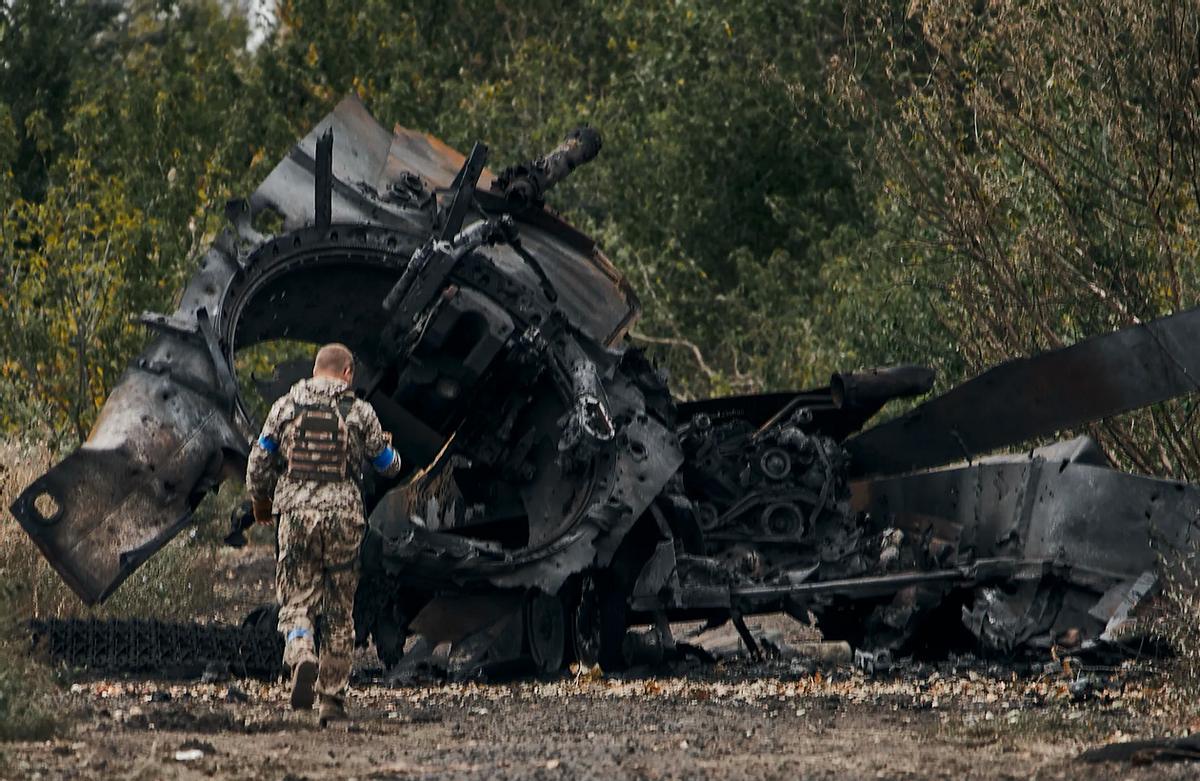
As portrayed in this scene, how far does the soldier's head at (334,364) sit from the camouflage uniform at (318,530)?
40 mm

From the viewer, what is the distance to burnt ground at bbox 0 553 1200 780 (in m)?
8.61

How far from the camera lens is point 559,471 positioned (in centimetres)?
1345

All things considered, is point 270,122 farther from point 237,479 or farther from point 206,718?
point 206,718

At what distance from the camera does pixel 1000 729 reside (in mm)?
9672

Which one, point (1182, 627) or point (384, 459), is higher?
point (384, 459)

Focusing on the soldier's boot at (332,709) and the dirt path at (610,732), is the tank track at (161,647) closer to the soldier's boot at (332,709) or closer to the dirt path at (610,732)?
the dirt path at (610,732)

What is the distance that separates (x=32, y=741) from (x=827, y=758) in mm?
3157

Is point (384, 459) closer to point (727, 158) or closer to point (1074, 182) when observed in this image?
point (1074, 182)

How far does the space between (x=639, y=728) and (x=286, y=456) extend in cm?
215

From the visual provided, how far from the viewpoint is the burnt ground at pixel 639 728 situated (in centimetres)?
861

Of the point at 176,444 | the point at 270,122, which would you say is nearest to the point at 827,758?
the point at 176,444

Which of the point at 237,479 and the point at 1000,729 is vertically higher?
the point at 237,479

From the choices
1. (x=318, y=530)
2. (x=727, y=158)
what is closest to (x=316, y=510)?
(x=318, y=530)

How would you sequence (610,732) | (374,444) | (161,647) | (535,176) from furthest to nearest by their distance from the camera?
(535,176) → (161,647) → (374,444) → (610,732)
